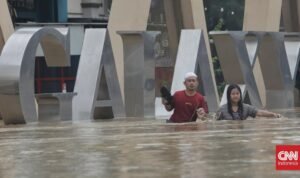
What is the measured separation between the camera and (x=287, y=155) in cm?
675

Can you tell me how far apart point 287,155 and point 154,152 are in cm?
192

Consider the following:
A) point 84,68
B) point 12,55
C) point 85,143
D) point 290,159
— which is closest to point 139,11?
point 84,68

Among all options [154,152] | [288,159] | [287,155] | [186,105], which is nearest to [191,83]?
[186,105]

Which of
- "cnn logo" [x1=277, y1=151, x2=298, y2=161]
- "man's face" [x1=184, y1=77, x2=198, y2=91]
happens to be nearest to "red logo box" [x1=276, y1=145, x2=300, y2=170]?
"cnn logo" [x1=277, y1=151, x2=298, y2=161]

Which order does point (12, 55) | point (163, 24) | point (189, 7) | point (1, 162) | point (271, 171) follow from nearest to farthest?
point (271, 171) < point (1, 162) < point (12, 55) < point (189, 7) < point (163, 24)

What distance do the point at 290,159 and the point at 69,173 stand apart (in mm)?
1748

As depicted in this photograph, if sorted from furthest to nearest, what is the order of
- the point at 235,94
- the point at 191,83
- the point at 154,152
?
the point at 191,83 → the point at 235,94 → the point at 154,152

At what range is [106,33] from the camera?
61.4 feet

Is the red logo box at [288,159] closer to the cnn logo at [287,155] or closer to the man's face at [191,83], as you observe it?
the cnn logo at [287,155]

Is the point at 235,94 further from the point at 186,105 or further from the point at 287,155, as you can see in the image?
the point at 287,155

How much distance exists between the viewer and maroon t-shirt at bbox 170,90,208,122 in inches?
516

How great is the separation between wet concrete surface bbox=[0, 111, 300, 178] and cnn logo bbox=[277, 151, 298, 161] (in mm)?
112

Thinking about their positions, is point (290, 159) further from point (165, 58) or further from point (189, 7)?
point (165, 58)

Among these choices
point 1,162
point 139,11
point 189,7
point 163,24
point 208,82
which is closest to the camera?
point 1,162
